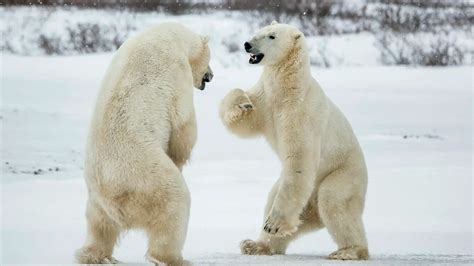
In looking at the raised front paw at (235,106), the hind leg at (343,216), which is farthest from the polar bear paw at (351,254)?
the raised front paw at (235,106)

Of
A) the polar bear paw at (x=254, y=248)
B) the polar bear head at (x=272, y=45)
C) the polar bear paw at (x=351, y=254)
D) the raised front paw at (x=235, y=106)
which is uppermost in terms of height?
the polar bear head at (x=272, y=45)

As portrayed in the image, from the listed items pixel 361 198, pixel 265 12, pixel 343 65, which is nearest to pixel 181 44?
pixel 361 198

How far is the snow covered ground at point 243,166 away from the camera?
5.58 m

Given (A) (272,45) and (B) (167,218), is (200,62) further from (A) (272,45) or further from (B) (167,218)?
(B) (167,218)

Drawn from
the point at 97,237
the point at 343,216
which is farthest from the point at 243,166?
the point at 97,237

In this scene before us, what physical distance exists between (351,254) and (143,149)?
1344mm

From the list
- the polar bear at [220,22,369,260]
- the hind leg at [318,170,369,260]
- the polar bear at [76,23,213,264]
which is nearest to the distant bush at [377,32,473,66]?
the polar bear at [220,22,369,260]

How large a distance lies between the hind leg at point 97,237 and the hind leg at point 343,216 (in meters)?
1.14

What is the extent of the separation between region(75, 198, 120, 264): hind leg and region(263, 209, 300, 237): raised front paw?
2.57 feet

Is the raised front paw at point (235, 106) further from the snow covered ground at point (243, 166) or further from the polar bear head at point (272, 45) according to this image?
the snow covered ground at point (243, 166)

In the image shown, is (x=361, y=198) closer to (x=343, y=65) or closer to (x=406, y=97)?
(x=406, y=97)

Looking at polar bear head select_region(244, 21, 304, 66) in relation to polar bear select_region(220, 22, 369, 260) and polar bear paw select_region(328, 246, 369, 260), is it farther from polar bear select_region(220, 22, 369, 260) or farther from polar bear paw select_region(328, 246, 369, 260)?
polar bear paw select_region(328, 246, 369, 260)

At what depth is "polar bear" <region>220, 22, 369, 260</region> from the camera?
14.2 ft

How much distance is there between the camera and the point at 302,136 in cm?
430
